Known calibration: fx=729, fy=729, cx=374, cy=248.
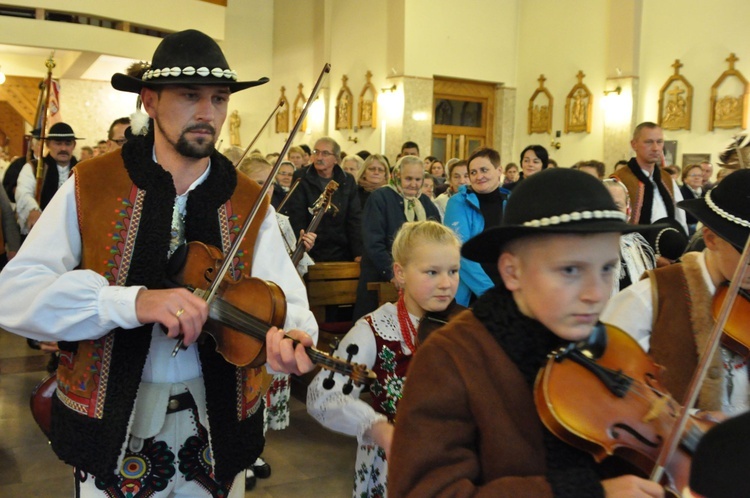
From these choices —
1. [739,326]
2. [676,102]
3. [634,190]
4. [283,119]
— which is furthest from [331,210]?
[283,119]

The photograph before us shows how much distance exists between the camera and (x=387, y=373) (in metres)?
2.55

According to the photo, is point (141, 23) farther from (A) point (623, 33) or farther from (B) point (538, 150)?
(B) point (538, 150)

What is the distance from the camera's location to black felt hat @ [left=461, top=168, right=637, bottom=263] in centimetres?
133

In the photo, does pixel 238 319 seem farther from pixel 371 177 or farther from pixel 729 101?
pixel 729 101

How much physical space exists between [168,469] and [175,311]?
51 centimetres

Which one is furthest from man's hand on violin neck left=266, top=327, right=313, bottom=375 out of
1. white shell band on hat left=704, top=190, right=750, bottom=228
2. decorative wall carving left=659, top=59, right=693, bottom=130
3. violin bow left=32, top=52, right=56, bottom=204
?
decorative wall carving left=659, top=59, right=693, bottom=130

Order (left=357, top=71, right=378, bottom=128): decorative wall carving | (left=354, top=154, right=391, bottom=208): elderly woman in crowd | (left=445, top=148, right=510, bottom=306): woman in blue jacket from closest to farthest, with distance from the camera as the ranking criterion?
(left=445, top=148, right=510, bottom=306): woman in blue jacket → (left=354, top=154, right=391, bottom=208): elderly woman in crowd → (left=357, top=71, right=378, bottom=128): decorative wall carving

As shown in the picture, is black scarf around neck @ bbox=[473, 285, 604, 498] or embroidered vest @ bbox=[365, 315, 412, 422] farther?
embroidered vest @ bbox=[365, 315, 412, 422]

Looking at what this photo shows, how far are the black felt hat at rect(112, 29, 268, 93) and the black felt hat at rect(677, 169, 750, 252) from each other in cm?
134

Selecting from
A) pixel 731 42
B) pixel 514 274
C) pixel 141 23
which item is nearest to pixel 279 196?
pixel 514 274

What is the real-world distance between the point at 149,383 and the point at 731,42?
40.9ft

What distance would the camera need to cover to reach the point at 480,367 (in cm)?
137

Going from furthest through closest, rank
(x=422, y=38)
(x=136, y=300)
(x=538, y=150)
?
(x=422, y=38) → (x=538, y=150) → (x=136, y=300)

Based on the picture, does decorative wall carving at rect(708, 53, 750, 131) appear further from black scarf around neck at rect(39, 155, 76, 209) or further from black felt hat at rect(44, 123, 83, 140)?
black scarf around neck at rect(39, 155, 76, 209)
